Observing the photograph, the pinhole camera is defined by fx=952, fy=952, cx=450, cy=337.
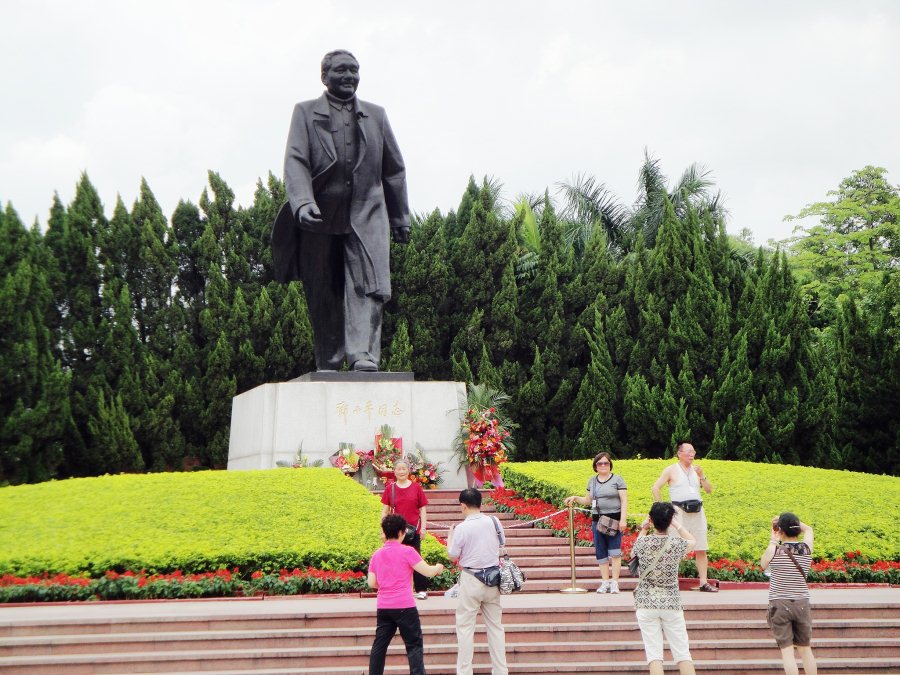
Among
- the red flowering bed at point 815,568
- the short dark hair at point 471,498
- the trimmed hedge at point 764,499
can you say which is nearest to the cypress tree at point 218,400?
the trimmed hedge at point 764,499

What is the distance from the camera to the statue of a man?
1243cm

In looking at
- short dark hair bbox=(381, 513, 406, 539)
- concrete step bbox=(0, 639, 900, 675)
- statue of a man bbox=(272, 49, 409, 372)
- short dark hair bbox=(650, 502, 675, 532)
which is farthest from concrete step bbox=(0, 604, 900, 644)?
statue of a man bbox=(272, 49, 409, 372)

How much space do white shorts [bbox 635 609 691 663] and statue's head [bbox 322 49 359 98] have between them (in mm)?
8886

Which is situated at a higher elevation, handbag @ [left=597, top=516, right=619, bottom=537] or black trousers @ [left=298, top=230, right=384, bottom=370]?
black trousers @ [left=298, top=230, right=384, bottom=370]

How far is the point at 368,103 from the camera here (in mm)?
12844

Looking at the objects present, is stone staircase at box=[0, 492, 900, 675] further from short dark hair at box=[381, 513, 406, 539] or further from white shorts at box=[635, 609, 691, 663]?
short dark hair at box=[381, 513, 406, 539]

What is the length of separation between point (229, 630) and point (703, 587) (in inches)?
170

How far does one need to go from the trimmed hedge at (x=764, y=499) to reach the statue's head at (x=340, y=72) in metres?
5.83

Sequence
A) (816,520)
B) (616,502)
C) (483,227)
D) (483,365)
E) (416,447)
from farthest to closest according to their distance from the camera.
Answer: (483,227) → (483,365) → (416,447) → (816,520) → (616,502)

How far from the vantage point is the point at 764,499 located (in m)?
12.3

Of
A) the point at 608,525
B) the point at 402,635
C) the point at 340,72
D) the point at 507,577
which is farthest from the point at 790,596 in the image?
the point at 340,72

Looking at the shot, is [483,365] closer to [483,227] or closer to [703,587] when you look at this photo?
[483,227]

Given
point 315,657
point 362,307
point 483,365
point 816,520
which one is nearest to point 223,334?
point 483,365

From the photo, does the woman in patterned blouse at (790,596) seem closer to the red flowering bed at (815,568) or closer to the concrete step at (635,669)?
the concrete step at (635,669)
